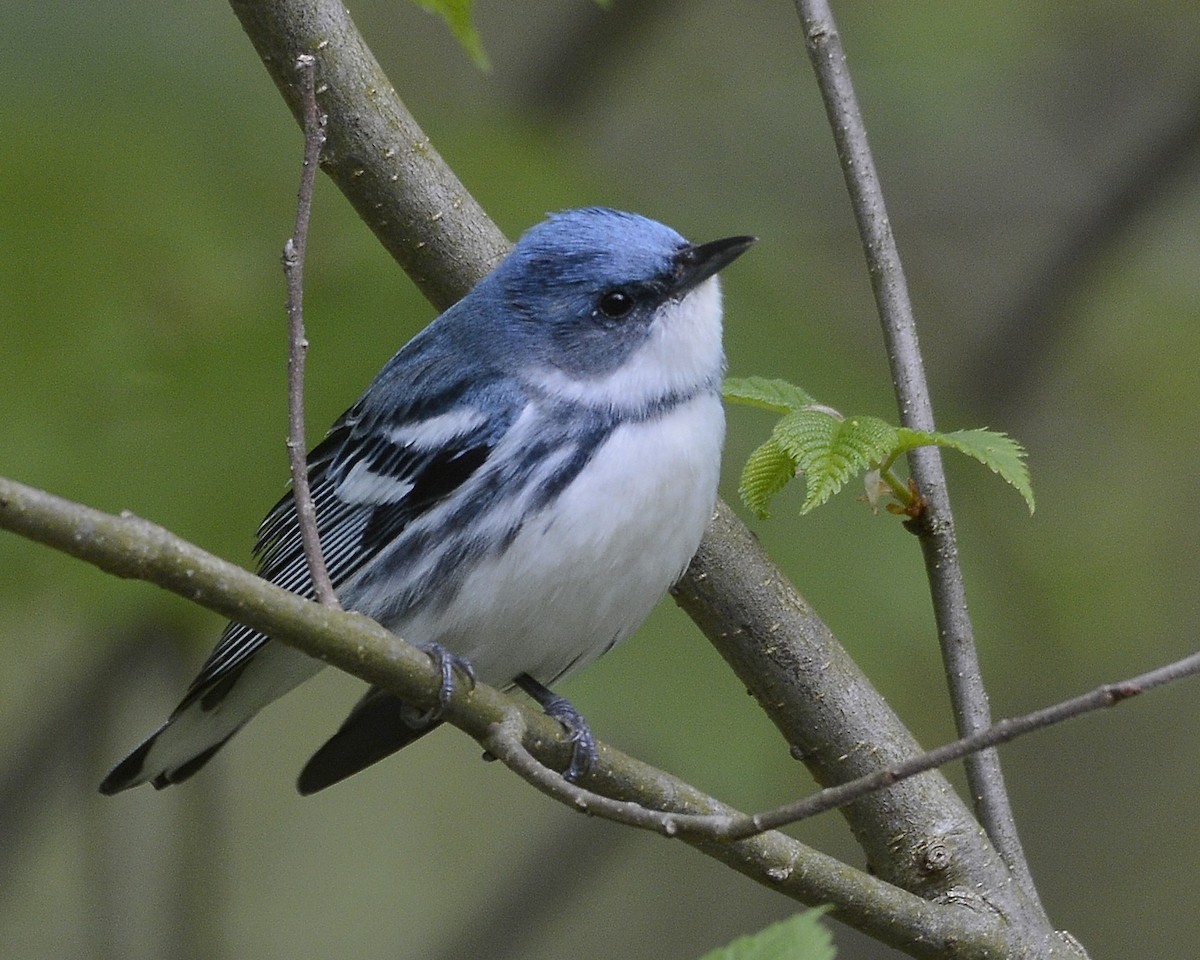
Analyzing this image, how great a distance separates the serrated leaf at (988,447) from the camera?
260 centimetres

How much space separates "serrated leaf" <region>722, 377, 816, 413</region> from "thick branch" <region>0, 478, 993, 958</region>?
703 mm

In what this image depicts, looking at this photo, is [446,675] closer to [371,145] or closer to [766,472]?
[766,472]

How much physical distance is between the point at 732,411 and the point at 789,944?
240 centimetres

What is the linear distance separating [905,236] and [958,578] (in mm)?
3145

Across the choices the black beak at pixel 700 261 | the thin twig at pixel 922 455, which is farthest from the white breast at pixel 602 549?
the thin twig at pixel 922 455

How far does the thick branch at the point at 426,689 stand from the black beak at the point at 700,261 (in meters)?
0.99

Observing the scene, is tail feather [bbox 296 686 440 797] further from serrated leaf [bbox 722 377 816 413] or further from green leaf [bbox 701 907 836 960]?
green leaf [bbox 701 907 836 960]

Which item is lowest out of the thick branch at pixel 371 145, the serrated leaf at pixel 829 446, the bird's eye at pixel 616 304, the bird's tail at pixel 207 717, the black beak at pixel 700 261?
the bird's tail at pixel 207 717

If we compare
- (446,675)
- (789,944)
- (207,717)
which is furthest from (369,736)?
(789,944)

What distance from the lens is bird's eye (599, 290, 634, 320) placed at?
330 cm

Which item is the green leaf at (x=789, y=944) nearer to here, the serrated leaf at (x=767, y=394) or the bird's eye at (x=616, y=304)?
the serrated leaf at (x=767, y=394)

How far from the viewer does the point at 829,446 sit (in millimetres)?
2674

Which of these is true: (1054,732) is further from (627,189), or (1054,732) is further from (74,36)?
(74,36)

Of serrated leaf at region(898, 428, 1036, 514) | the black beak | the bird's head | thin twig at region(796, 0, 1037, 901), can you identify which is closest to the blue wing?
the bird's head
